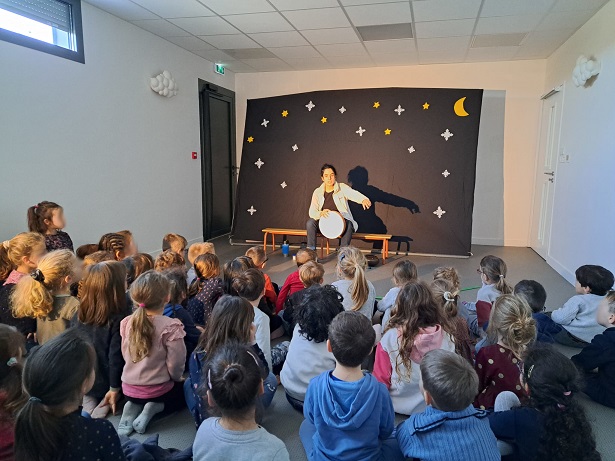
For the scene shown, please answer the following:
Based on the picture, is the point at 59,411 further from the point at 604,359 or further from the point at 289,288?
the point at 604,359

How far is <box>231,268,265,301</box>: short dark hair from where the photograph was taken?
237cm

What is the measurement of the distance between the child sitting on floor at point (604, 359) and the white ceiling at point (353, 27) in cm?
315

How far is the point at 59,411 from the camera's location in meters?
1.18

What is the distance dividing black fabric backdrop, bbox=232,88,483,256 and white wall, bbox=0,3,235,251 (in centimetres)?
103

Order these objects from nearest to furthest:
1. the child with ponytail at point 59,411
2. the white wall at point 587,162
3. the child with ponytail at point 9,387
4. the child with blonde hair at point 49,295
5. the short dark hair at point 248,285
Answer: the child with ponytail at point 59,411, the child with ponytail at point 9,387, the child with blonde hair at point 49,295, the short dark hair at point 248,285, the white wall at point 587,162

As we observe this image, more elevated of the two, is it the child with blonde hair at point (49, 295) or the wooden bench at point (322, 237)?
the child with blonde hair at point (49, 295)

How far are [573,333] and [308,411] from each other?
218cm

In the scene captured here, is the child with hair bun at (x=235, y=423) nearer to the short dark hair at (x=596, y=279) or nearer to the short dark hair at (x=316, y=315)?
the short dark hair at (x=316, y=315)

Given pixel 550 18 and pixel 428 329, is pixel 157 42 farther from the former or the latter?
pixel 428 329

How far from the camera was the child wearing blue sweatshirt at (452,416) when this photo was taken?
1.30m

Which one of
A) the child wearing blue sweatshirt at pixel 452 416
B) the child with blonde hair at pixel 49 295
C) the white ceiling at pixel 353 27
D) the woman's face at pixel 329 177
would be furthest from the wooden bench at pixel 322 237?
the child wearing blue sweatshirt at pixel 452 416

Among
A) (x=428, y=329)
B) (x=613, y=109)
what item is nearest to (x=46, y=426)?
(x=428, y=329)

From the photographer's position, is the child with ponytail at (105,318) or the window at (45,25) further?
the window at (45,25)

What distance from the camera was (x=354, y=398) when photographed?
145 cm
